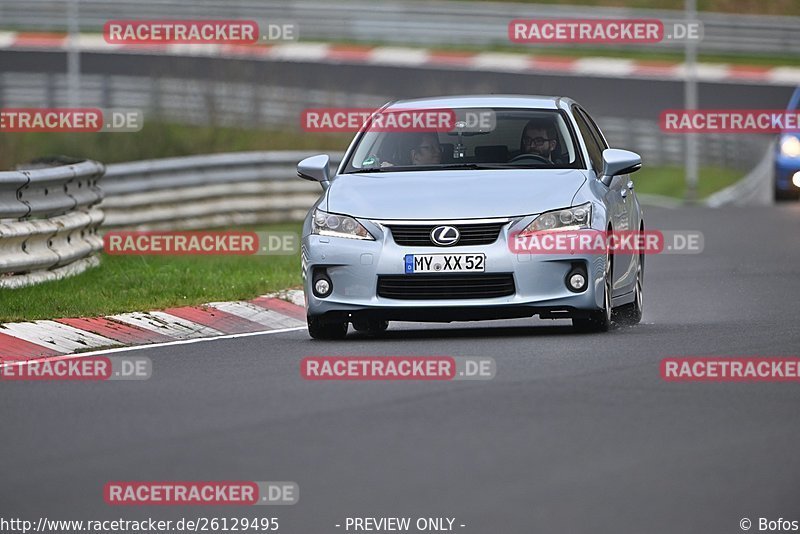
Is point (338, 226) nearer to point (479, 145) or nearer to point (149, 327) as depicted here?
point (479, 145)

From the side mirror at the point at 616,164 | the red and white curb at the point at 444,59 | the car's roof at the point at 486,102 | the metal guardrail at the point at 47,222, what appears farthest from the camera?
the red and white curb at the point at 444,59

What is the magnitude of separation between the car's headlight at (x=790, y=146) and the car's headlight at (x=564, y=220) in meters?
17.7

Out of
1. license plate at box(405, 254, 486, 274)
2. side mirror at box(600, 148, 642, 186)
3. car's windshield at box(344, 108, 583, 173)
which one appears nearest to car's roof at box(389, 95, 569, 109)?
car's windshield at box(344, 108, 583, 173)

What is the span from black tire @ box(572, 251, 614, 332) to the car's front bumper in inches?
3.8

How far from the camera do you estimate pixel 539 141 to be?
12922 millimetres

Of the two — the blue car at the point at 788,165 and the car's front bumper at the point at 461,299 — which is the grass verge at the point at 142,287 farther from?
the blue car at the point at 788,165

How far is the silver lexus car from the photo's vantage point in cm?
1174

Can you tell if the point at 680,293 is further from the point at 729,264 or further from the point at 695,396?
the point at 695,396

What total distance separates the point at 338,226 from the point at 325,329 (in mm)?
712

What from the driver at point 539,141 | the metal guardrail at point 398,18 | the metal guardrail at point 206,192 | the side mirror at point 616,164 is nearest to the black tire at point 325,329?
the driver at point 539,141

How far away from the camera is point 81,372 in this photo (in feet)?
35.7

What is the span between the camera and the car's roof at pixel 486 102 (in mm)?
13250

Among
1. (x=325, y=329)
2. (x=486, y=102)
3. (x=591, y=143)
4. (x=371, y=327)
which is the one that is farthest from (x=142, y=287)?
(x=591, y=143)

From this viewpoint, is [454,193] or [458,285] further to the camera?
[454,193]
